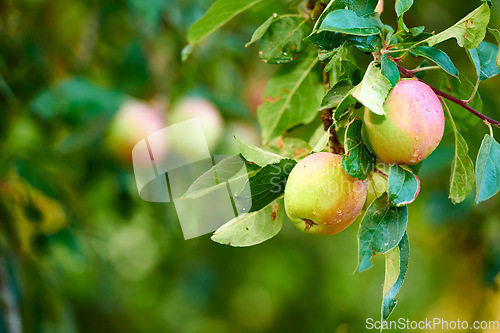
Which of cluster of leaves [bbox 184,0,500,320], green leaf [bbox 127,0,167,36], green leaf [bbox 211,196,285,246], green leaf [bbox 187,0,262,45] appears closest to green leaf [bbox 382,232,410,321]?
cluster of leaves [bbox 184,0,500,320]

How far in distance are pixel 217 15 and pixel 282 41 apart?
0.16 m

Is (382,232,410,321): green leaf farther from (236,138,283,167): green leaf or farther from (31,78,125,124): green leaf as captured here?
(31,78,125,124): green leaf

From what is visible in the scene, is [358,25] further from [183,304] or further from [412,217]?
[183,304]

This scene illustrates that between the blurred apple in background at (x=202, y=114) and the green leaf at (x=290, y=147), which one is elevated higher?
the green leaf at (x=290, y=147)

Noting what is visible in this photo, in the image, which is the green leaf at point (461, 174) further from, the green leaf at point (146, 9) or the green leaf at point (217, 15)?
the green leaf at point (146, 9)

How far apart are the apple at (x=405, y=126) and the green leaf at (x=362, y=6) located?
82 millimetres

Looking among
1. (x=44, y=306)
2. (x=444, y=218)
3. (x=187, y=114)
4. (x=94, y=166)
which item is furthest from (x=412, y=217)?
(x=44, y=306)

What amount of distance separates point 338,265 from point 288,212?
206 centimetres

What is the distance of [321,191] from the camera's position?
0.52 meters

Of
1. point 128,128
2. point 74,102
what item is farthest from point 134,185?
point 74,102

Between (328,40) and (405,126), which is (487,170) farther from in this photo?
(328,40)

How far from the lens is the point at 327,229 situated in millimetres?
556

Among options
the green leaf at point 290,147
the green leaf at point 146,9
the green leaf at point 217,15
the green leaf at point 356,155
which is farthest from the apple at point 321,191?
the green leaf at point 146,9

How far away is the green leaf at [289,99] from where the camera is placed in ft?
2.46
